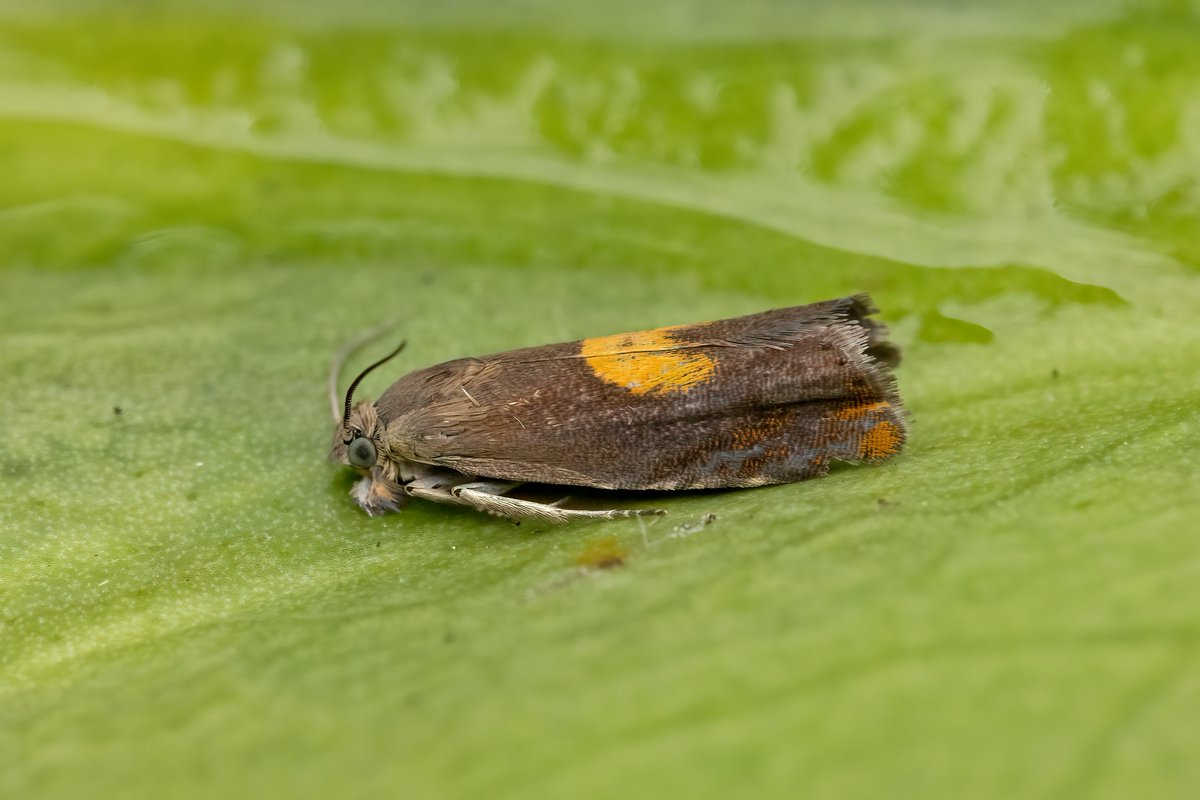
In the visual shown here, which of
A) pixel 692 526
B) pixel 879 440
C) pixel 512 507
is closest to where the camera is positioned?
pixel 692 526

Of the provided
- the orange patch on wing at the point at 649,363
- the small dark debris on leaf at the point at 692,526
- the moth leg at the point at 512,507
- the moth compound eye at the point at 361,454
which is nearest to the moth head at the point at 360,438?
the moth compound eye at the point at 361,454

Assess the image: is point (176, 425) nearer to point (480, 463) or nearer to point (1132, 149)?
point (480, 463)

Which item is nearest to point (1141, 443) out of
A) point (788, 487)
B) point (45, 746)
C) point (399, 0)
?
point (788, 487)

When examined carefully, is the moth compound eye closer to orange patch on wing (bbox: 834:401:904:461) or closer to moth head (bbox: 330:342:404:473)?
moth head (bbox: 330:342:404:473)

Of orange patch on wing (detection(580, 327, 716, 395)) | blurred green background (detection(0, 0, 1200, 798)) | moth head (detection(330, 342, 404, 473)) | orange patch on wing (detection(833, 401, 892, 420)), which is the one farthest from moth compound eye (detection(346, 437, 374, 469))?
orange patch on wing (detection(833, 401, 892, 420))

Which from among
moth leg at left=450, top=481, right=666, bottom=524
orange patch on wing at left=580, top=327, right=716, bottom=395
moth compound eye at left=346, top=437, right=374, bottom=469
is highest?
orange patch on wing at left=580, top=327, right=716, bottom=395

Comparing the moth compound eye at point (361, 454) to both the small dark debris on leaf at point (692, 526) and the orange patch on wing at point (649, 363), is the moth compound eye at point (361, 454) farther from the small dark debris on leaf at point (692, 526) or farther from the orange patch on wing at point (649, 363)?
the small dark debris on leaf at point (692, 526)

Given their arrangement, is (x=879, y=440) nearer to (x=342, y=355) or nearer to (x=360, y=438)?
(x=360, y=438)

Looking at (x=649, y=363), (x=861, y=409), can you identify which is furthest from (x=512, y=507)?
(x=861, y=409)

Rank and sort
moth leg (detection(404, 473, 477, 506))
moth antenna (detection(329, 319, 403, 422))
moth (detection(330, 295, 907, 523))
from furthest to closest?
moth antenna (detection(329, 319, 403, 422)) < moth leg (detection(404, 473, 477, 506)) < moth (detection(330, 295, 907, 523))
